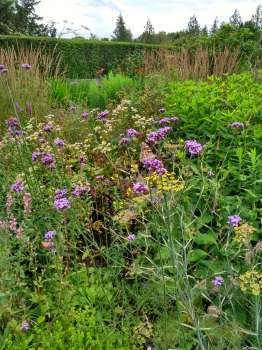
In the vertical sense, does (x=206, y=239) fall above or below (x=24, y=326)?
above

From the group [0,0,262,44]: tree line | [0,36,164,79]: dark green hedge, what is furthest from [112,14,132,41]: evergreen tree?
[0,36,164,79]: dark green hedge

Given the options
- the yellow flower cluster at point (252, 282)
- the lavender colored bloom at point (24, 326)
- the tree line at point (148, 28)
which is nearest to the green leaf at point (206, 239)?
the yellow flower cluster at point (252, 282)

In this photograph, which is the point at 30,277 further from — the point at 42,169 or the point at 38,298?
the point at 42,169

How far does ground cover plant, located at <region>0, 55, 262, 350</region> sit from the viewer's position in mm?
2020

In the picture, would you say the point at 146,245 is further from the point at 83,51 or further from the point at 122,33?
the point at 122,33

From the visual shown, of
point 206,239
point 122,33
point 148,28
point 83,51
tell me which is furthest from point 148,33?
point 206,239

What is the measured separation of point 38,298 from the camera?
90.7 inches

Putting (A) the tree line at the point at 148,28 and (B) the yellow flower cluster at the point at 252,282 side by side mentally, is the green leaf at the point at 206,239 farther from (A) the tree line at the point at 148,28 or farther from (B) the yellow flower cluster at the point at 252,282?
(A) the tree line at the point at 148,28

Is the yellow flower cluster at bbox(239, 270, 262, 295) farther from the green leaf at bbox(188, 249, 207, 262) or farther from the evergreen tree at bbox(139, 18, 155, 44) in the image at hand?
the evergreen tree at bbox(139, 18, 155, 44)

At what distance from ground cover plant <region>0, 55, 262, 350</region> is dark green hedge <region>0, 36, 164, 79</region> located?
449 inches

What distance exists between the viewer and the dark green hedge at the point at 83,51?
48.7ft

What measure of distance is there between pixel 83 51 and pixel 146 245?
1473cm

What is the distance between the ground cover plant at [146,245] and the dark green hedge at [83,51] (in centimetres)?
1139

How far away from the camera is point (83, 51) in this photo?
16156mm
